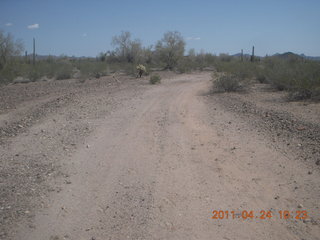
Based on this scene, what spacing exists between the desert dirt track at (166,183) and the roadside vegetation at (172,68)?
20.4 feet

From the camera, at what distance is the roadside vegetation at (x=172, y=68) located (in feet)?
46.2

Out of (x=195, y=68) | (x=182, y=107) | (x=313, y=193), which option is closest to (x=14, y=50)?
(x=195, y=68)

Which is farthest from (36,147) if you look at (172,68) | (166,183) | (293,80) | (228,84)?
(172,68)

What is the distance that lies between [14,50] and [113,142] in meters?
30.1

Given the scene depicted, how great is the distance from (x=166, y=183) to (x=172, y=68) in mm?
35410

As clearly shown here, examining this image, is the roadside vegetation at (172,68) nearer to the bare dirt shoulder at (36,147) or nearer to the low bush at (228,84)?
→ the low bush at (228,84)

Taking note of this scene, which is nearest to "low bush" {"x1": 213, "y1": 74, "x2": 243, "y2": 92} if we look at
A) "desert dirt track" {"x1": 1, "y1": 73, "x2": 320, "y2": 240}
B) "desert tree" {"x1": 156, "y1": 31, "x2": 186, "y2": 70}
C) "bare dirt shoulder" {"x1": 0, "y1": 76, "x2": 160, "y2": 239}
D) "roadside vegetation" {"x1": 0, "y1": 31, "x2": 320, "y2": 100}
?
"roadside vegetation" {"x1": 0, "y1": 31, "x2": 320, "y2": 100}

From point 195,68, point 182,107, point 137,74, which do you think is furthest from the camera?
point 195,68

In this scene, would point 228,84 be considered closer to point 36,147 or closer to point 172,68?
point 36,147

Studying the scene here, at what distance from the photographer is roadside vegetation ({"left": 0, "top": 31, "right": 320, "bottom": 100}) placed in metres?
14.1

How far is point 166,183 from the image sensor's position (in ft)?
17.2

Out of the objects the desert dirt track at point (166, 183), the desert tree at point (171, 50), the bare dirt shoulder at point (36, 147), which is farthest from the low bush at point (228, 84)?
the desert tree at point (171, 50)

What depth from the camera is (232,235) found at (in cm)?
378

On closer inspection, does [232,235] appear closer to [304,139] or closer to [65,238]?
[65,238]
